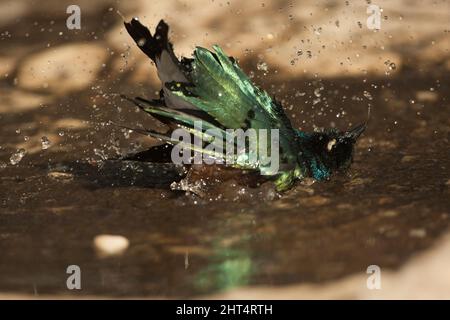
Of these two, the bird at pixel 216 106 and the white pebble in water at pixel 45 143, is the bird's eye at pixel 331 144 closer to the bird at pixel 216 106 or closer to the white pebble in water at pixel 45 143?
the bird at pixel 216 106

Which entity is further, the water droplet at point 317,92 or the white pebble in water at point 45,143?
the water droplet at point 317,92

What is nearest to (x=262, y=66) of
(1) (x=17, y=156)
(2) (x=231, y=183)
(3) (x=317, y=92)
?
(3) (x=317, y=92)

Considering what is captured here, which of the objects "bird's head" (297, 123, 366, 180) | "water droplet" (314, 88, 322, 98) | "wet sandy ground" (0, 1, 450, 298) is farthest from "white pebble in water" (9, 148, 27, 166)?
"water droplet" (314, 88, 322, 98)

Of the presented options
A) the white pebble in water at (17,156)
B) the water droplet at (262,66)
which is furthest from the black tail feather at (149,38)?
the water droplet at (262,66)

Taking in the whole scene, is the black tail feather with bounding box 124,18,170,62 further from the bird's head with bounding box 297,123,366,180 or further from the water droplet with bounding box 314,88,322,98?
the water droplet with bounding box 314,88,322,98

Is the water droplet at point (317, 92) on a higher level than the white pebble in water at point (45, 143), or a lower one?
higher

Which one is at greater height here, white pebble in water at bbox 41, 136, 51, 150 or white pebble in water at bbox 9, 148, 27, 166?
white pebble in water at bbox 41, 136, 51, 150

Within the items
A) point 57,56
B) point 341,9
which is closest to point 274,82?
point 341,9

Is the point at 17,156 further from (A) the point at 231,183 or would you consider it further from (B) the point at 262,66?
(B) the point at 262,66
